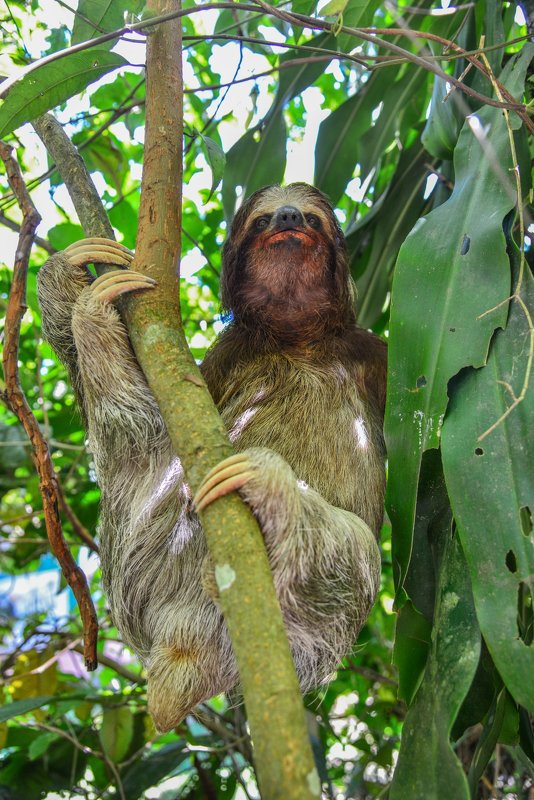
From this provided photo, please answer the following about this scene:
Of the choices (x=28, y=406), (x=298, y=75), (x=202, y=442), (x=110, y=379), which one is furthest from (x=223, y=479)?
(x=298, y=75)

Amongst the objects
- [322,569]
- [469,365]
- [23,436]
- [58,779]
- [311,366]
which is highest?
[23,436]

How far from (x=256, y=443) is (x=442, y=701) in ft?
5.79

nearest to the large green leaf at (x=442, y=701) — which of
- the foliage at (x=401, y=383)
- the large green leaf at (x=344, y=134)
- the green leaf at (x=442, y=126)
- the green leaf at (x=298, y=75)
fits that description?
the foliage at (x=401, y=383)

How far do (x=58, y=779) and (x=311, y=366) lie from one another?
10.9 ft

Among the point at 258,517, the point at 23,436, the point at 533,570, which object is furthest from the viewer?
the point at 23,436

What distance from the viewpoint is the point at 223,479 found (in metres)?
Answer: 2.60

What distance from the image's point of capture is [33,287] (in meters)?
6.00

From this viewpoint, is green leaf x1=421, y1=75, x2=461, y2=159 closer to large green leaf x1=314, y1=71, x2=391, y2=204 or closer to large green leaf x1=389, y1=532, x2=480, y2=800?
large green leaf x1=314, y1=71, x2=391, y2=204

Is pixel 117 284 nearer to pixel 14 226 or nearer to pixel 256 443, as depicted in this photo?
pixel 256 443

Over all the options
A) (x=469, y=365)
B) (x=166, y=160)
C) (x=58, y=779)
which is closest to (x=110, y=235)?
(x=166, y=160)

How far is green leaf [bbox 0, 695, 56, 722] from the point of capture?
440 centimetres

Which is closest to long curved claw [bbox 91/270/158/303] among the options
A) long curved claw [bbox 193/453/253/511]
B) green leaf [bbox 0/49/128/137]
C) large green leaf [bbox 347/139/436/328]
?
green leaf [bbox 0/49/128/137]

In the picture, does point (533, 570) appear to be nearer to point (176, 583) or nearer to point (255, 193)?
point (176, 583)

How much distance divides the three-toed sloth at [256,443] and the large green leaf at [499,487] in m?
0.70
